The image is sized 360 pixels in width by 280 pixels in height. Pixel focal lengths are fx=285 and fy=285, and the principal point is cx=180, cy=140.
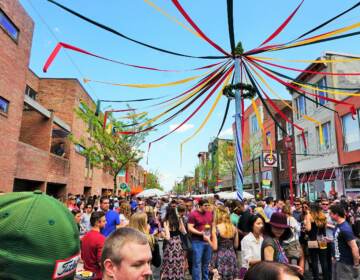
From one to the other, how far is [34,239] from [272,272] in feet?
3.54

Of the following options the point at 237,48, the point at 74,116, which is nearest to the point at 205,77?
the point at 237,48

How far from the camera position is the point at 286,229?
166 inches

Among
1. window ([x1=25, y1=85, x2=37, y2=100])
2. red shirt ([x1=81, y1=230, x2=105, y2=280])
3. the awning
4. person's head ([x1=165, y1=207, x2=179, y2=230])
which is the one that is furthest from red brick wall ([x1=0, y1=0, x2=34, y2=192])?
the awning

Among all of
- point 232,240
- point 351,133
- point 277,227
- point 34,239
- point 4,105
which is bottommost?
point 232,240

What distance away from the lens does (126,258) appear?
1.50 m

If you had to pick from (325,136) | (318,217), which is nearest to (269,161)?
(325,136)

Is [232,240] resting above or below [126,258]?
below

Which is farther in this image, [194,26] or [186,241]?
[186,241]

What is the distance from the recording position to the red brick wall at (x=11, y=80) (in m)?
13.5

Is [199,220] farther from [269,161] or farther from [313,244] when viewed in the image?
[269,161]

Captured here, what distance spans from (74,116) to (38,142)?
17.7ft

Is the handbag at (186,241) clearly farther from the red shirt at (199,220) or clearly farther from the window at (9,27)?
the window at (9,27)

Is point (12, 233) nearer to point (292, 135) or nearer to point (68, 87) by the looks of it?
point (68, 87)

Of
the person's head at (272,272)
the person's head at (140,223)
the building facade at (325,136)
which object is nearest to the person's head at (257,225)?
the person's head at (140,223)
